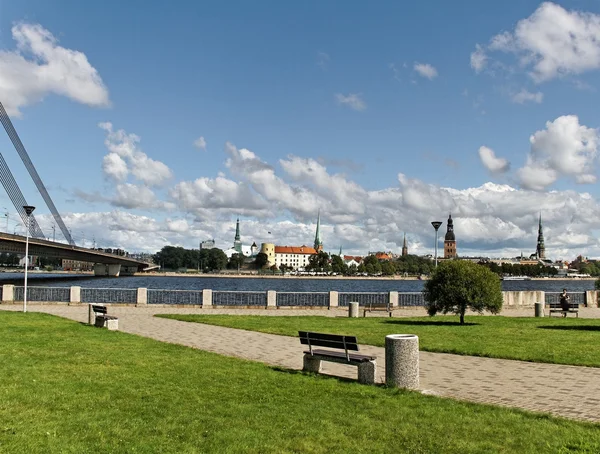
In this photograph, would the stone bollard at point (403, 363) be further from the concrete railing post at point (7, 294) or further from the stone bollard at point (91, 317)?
the concrete railing post at point (7, 294)

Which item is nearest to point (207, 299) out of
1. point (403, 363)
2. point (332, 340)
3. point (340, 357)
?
point (332, 340)

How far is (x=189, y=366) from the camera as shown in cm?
1023

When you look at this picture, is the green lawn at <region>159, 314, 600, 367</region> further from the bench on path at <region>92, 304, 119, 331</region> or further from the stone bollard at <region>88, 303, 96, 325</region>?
the bench on path at <region>92, 304, 119, 331</region>

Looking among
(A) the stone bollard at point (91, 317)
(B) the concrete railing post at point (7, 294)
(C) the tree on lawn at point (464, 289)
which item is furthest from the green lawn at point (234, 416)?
(B) the concrete railing post at point (7, 294)

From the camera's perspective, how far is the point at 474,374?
10.4 metres

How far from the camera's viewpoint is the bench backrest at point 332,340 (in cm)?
970

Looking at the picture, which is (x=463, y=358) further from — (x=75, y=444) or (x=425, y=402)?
(x=75, y=444)

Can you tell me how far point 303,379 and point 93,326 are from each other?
10980 millimetres

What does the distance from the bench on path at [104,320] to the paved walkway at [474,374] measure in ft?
3.66

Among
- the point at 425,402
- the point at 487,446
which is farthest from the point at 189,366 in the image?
the point at 487,446

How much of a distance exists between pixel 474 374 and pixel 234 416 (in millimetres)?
5413

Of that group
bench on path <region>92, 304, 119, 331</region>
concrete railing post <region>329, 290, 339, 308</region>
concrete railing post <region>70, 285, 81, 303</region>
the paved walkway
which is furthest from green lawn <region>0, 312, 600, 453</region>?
concrete railing post <region>70, 285, 81, 303</region>

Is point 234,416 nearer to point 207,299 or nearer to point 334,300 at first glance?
point 207,299

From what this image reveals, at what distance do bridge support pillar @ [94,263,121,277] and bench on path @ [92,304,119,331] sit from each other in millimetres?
105424
